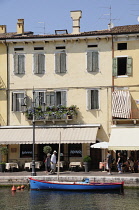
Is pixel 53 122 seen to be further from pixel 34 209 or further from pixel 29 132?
pixel 34 209

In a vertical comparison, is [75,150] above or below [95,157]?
above

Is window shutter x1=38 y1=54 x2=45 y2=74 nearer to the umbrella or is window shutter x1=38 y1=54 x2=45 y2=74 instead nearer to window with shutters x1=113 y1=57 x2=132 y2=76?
window with shutters x1=113 y1=57 x2=132 y2=76

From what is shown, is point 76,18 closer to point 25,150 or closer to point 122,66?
point 122,66

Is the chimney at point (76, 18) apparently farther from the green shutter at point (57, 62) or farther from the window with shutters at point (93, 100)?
the window with shutters at point (93, 100)

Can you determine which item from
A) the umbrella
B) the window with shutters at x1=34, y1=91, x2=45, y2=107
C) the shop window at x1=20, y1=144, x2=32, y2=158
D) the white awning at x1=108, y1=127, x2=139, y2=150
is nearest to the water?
the white awning at x1=108, y1=127, x2=139, y2=150

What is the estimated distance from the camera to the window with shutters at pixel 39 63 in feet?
181

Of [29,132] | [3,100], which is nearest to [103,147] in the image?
[29,132]

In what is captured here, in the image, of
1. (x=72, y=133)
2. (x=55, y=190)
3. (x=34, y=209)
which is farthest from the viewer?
(x=72, y=133)

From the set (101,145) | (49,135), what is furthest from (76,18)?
(101,145)

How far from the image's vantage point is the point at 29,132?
177 ft

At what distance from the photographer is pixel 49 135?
174ft

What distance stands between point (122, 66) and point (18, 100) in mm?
9581

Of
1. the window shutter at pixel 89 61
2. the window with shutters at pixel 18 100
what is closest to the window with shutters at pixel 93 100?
the window shutter at pixel 89 61

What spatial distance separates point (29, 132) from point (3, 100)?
4.00m
